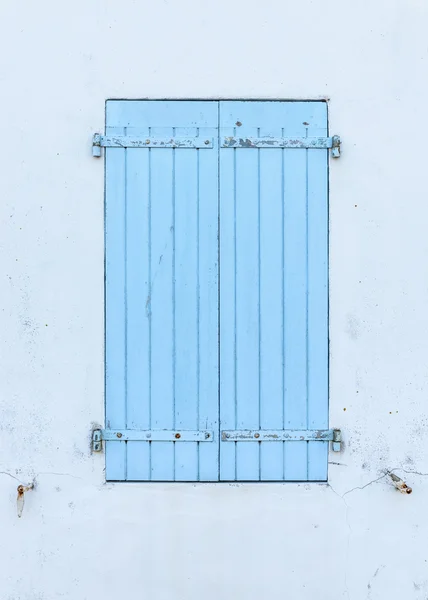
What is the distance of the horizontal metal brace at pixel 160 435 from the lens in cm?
214

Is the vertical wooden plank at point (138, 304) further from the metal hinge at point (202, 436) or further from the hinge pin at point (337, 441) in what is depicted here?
the hinge pin at point (337, 441)

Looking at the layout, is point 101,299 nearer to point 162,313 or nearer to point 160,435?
point 162,313

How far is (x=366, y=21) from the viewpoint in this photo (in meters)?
2.17

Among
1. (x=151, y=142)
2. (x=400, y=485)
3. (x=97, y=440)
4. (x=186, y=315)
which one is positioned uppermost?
(x=151, y=142)

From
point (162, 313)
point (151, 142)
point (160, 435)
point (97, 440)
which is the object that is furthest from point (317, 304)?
point (97, 440)

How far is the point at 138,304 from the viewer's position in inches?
84.7

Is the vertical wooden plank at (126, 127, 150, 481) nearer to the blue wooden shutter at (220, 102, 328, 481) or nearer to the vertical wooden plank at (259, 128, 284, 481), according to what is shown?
the blue wooden shutter at (220, 102, 328, 481)

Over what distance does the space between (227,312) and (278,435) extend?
0.57m

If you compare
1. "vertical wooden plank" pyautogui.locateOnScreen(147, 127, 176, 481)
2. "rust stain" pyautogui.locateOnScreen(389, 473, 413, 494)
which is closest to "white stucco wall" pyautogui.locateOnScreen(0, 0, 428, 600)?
"rust stain" pyautogui.locateOnScreen(389, 473, 413, 494)

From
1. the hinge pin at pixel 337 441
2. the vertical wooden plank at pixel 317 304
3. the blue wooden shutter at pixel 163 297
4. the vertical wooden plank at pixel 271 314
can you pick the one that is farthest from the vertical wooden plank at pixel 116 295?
the hinge pin at pixel 337 441

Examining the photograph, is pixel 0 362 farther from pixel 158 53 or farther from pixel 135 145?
pixel 158 53

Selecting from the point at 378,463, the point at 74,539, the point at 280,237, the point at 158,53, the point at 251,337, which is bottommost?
the point at 74,539

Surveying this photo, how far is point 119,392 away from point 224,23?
1635mm

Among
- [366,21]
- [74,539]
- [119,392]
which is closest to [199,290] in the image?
[119,392]
